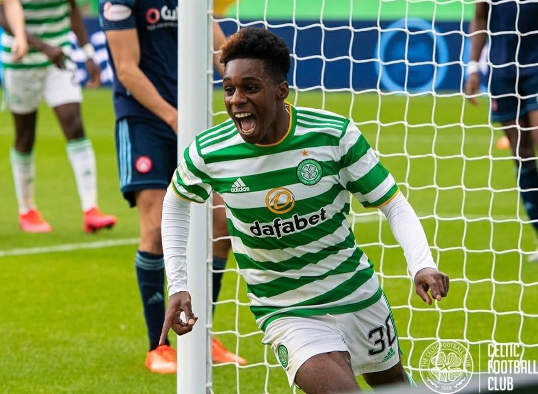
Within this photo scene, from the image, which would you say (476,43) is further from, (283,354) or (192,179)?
(283,354)

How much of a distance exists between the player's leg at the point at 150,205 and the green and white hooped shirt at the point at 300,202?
1.42 meters

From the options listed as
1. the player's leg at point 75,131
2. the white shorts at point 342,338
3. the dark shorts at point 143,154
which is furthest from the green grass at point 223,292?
the white shorts at point 342,338

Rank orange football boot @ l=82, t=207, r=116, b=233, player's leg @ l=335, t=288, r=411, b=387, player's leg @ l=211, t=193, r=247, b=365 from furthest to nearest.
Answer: orange football boot @ l=82, t=207, r=116, b=233, player's leg @ l=211, t=193, r=247, b=365, player's leg @ l=335, t=288, r=411, b=387

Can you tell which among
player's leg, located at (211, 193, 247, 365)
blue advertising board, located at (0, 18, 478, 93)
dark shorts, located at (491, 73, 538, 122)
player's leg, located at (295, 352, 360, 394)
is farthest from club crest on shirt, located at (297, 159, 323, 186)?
blue advertising board, located at (0, 18, 478, 93)

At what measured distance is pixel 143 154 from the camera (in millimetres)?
4855

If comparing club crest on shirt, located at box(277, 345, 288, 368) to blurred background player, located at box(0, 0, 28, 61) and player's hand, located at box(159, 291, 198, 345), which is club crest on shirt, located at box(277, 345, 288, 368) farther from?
blurred background player, located at box(0, 0, 28, 61)

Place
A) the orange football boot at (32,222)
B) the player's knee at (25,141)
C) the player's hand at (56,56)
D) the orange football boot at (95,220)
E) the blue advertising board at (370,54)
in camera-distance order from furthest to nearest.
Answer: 1. the blue advertising board at (370,54)
2. the orange football boot at (32,222)
3. the player's knee at (25,141)
4. the orange football boot at (95,220)
5. the player's hand at (56,56)

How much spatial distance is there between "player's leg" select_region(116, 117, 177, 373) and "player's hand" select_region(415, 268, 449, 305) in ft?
6.45

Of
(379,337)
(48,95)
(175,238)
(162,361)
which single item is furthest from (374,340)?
(48,95)

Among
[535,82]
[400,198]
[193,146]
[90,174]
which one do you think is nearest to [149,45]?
[193,146]

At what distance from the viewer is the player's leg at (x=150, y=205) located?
4.81 m

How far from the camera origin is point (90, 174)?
319 inches

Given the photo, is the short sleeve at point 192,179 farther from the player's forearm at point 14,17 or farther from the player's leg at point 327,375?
the player's forearm at point 14,17

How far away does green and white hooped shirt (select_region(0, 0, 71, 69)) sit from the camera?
8148 millimetres
